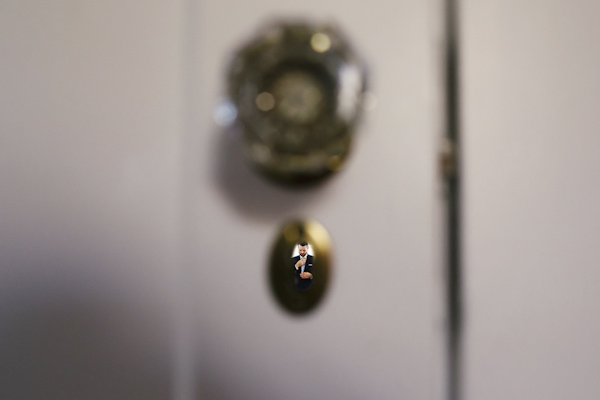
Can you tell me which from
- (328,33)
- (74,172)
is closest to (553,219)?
(328,33)

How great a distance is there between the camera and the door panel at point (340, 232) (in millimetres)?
243

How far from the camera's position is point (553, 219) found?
0.26m

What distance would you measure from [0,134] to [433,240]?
288 millimetres

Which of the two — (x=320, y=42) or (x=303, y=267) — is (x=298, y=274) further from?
(x=320, y=42)

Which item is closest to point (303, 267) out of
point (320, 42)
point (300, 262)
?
point (300, 262)

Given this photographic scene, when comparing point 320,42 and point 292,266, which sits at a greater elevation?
point 320,42

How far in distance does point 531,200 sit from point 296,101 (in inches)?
6.5

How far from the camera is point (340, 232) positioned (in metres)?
0.25

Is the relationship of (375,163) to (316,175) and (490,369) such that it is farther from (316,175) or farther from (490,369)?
(490,369)

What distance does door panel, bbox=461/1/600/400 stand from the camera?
250mm

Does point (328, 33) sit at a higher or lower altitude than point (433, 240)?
higher

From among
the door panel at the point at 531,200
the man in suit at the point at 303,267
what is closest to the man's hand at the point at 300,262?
the man in suit at the point at 303,267

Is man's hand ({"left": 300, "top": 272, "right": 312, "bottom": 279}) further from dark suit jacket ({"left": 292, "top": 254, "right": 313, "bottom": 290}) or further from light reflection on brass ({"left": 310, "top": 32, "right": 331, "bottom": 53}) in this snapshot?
light reflection on brass ({"left": 310, "top": 32, "right": 331, "bottom": 53})

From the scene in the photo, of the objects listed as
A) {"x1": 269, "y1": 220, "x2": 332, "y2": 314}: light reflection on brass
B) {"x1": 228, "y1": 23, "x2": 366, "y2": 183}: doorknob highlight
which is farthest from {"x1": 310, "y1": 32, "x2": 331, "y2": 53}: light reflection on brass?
{"x1": 269, "y1": 220, "x2": 332, "y2": 314}: light reflection on brass
